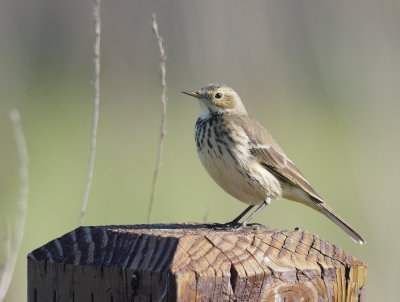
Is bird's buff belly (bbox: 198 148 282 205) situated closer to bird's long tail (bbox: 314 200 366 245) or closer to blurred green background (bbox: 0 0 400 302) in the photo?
bird's long tail (bbox: 314 200 366 245)

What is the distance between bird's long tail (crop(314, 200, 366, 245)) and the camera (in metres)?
4.63

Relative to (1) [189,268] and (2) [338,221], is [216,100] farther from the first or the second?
(1) [189,268]

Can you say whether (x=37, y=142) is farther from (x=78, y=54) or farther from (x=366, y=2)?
(x=366, y=2)

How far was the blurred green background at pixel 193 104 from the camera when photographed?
22.4 ft

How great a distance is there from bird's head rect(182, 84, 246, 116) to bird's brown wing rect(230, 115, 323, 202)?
0.23 metres

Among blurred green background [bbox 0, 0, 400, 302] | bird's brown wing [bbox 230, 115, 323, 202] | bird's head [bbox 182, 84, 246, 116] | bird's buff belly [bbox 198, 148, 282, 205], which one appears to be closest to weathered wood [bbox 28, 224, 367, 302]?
bird's buff belly [bbox 198, 148, 282, 205]

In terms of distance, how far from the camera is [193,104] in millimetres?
8867

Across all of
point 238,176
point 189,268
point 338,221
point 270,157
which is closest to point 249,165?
point 238,176

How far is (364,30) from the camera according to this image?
8492 millimetres

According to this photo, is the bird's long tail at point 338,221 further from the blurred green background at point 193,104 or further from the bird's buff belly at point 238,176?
the blurred green background at point 193,104

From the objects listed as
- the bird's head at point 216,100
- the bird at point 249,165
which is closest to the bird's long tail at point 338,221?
the bird at point 249,165

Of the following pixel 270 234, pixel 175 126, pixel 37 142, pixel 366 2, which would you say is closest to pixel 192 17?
pixel 175 126

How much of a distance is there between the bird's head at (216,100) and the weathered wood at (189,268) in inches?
95.0

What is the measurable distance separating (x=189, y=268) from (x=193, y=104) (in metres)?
6.43
